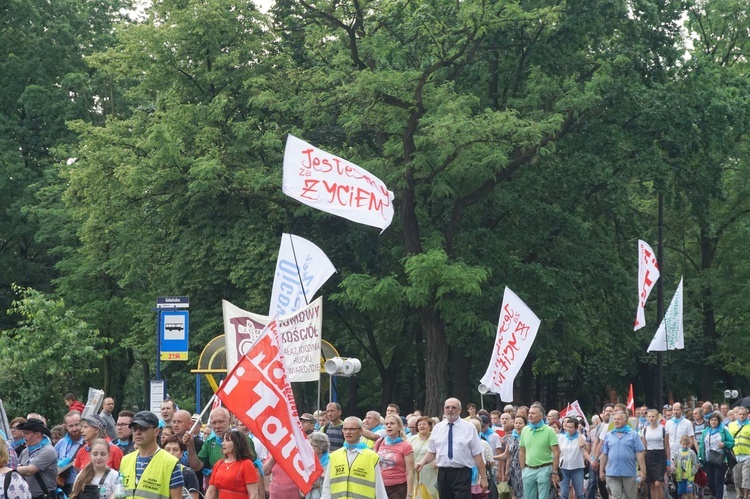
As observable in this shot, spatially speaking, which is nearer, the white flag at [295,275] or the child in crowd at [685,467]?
the white flag at [295,275]

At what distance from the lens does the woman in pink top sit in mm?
13102

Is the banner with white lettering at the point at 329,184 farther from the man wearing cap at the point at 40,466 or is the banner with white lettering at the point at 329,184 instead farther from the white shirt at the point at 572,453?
the man wearing cap at the point at 40,466

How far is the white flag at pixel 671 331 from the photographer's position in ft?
96.9

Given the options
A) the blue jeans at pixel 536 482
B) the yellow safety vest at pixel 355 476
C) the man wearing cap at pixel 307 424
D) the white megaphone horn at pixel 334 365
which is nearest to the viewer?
the yellow safety vest at pixel 355 476

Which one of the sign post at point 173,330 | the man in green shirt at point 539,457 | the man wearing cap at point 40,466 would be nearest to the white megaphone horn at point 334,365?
the sign post at point 173,330

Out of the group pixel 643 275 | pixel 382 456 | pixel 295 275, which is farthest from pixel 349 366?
pixel 643 275

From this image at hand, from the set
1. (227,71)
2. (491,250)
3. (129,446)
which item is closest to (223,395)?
(129,446)

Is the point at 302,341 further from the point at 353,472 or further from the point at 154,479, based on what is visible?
the point at 154,479

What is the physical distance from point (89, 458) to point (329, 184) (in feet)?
23.9

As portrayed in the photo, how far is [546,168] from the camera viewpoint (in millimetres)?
32156

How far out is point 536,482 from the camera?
56.0 ft

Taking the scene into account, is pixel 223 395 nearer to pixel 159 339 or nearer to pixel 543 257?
pixel 159 339

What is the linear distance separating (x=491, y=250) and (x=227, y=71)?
857 cm

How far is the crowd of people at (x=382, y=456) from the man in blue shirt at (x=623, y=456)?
2cm
